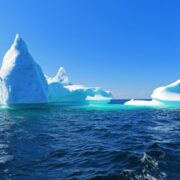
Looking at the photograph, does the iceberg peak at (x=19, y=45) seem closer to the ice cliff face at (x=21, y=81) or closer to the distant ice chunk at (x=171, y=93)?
the ice cliff face at (x=21, y=81)

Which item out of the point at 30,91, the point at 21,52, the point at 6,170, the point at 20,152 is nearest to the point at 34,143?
the point at 20,152

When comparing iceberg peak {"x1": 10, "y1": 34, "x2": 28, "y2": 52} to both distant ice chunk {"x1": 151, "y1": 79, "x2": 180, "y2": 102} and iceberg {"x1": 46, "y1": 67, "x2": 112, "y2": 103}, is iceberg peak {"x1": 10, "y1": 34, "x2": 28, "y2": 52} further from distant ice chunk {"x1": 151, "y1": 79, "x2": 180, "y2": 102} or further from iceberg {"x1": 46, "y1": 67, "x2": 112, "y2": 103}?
distant ice chunk {"x1": 151, "y1": 79, "x2": 180, "y2": 102}

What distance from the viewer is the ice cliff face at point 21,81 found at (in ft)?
173

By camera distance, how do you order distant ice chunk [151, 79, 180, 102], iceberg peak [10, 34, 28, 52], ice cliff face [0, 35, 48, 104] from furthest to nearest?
iceberg peak [10, 34, 28, 52] → distant ice chunk [151, 79, 180, 102] → ice cliff face [0, 35, 48, 104]

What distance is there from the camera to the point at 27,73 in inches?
2132

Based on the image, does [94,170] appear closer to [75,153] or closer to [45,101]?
[75,153]

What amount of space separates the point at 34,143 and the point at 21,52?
157 ft

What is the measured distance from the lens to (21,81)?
53.3 meters

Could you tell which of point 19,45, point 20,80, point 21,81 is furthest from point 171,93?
point 19,45

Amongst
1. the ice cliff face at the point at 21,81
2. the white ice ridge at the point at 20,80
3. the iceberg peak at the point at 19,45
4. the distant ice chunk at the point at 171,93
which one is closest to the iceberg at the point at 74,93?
the white ice ridge at the point at 20,80

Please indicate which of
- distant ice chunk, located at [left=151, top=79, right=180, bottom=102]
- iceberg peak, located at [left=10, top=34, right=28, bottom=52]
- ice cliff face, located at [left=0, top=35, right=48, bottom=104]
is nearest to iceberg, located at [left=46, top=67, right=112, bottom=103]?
ice cliff face, located at [left=0, top=35, right=48, bottom=104]

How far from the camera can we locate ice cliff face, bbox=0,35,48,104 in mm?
52719

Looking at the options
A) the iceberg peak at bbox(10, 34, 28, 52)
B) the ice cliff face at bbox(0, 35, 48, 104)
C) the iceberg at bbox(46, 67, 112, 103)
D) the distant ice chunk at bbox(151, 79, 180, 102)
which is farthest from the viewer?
the iceberg at bbox(46, 67, 112, 103)

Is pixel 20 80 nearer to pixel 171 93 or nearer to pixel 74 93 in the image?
pixel 74 93
